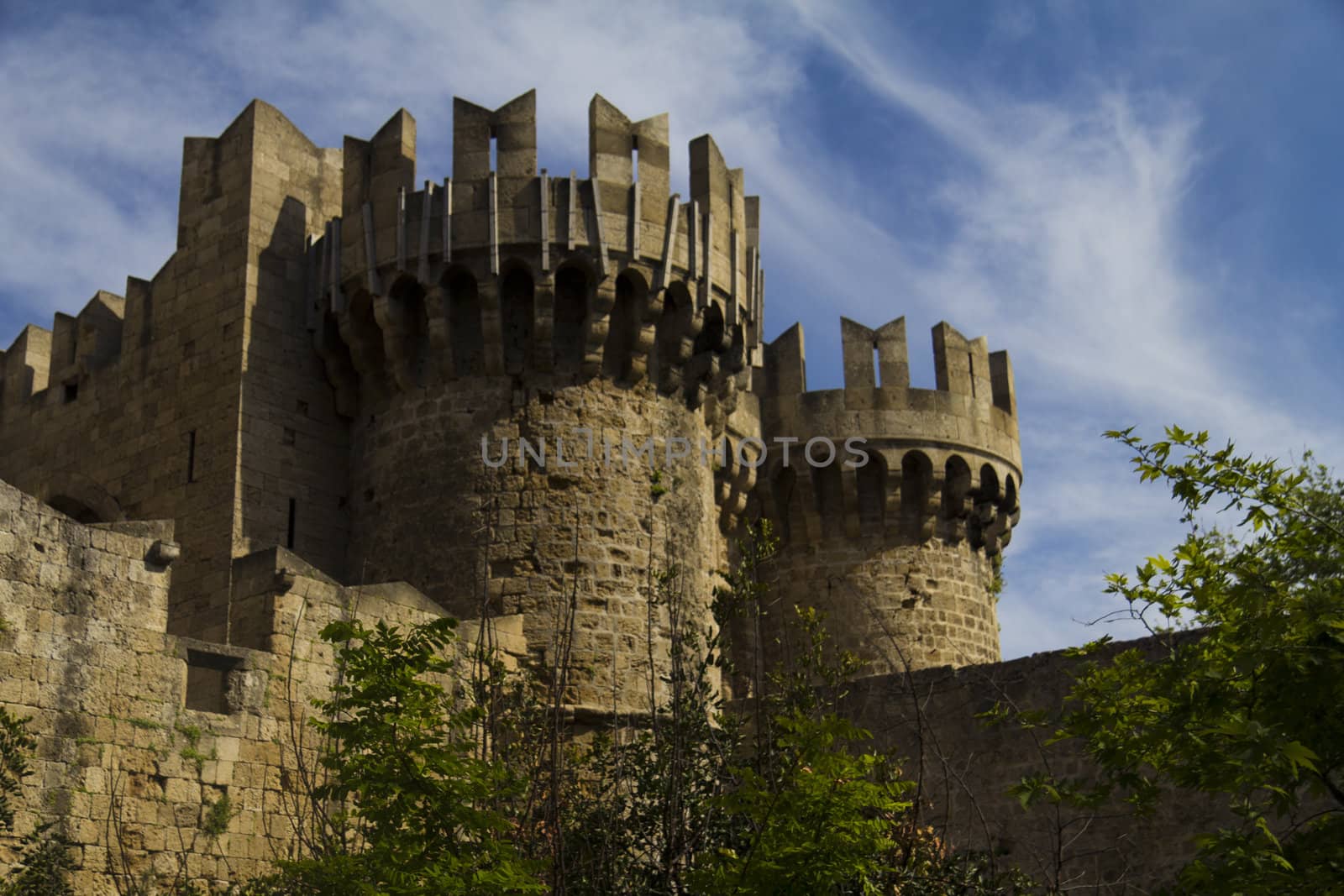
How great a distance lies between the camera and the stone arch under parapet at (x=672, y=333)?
16.2 m

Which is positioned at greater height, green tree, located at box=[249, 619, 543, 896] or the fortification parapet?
the fortification parapet

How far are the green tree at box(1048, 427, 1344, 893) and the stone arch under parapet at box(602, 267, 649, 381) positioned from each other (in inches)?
275

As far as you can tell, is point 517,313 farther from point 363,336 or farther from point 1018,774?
point 1018,774

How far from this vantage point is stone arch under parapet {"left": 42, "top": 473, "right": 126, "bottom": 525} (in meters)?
17.2

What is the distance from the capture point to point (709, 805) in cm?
978

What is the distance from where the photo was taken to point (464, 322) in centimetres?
1603

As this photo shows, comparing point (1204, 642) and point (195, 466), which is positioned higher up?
point (195, 466)

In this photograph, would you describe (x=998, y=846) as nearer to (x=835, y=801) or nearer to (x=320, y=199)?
(x=835, y=801)

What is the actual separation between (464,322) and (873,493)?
6.41 meters

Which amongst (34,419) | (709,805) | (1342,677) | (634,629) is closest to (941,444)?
(634,629)

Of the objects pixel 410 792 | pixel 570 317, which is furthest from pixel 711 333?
pixel 410 792

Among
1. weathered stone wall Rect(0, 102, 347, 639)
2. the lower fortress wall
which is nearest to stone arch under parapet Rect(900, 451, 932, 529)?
the lower fortress wall

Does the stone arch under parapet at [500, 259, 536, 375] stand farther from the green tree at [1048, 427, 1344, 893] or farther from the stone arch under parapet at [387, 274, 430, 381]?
the green tree at [1048, 427, 1344, 893]

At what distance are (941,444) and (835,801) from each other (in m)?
11.9
